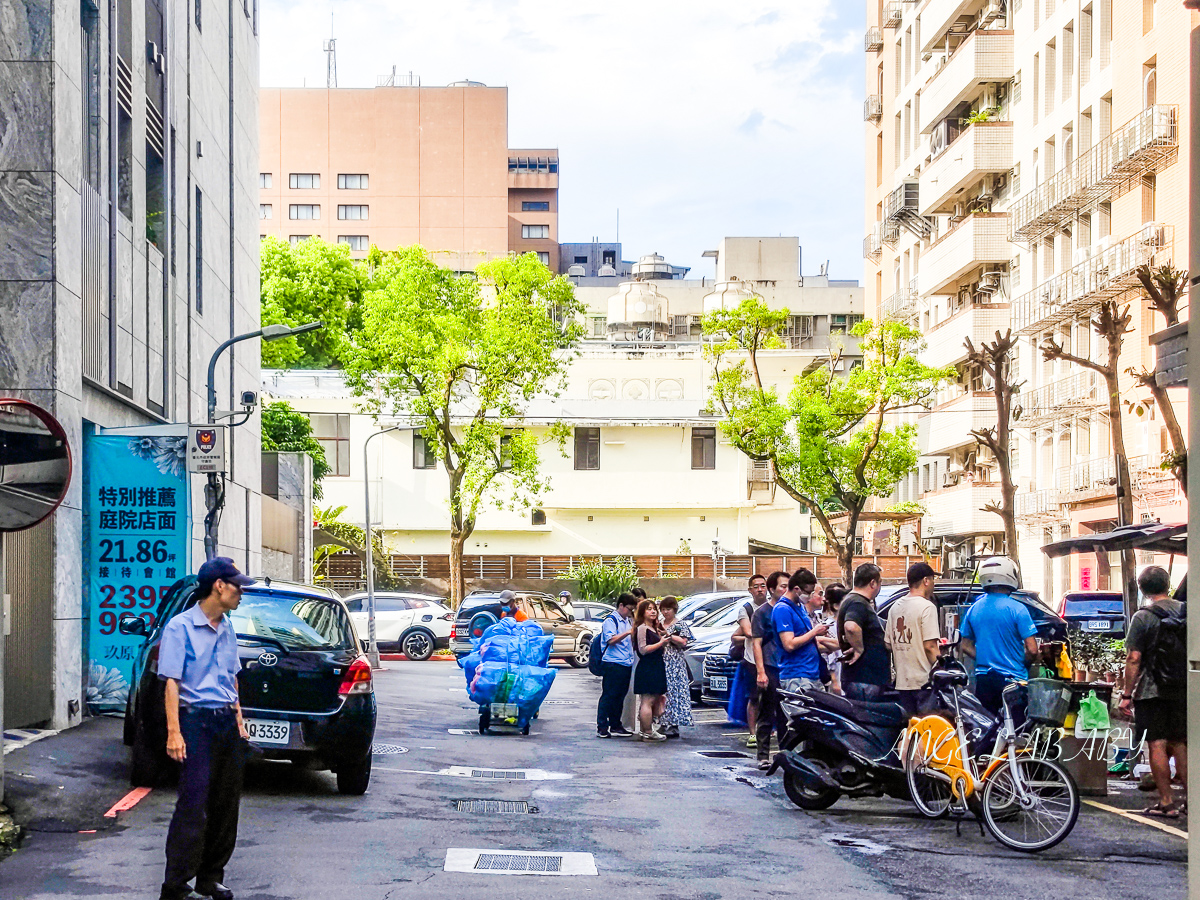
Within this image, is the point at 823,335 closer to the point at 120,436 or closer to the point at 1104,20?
the point at 1104,20

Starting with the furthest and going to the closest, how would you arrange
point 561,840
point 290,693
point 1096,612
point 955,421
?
point 955,421
point 1096,612
point 290,693
point 561,840

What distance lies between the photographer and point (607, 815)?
11281 millimetres

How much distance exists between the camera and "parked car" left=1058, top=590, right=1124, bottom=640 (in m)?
→ 21.7

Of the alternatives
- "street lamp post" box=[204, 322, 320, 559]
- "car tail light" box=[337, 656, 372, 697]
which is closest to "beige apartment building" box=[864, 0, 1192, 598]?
"street lamp post" box=[204, 322, 320, 559]

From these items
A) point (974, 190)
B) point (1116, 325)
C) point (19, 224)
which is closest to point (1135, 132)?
point (1116, 325)

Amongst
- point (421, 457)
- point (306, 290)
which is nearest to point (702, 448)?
point (421, 457)

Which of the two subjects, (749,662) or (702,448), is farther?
(702,448)

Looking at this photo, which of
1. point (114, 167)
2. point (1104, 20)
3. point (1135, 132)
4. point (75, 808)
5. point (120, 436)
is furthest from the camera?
point (1104, 20)

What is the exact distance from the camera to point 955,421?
48.1 metres

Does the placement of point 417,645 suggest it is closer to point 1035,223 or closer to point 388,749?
point 1035,223

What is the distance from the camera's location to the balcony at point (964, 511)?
151 feet

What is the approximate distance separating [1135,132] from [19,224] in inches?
1065

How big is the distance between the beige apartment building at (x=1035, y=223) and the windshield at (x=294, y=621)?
76.4 ft

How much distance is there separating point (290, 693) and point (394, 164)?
80.6 meters
